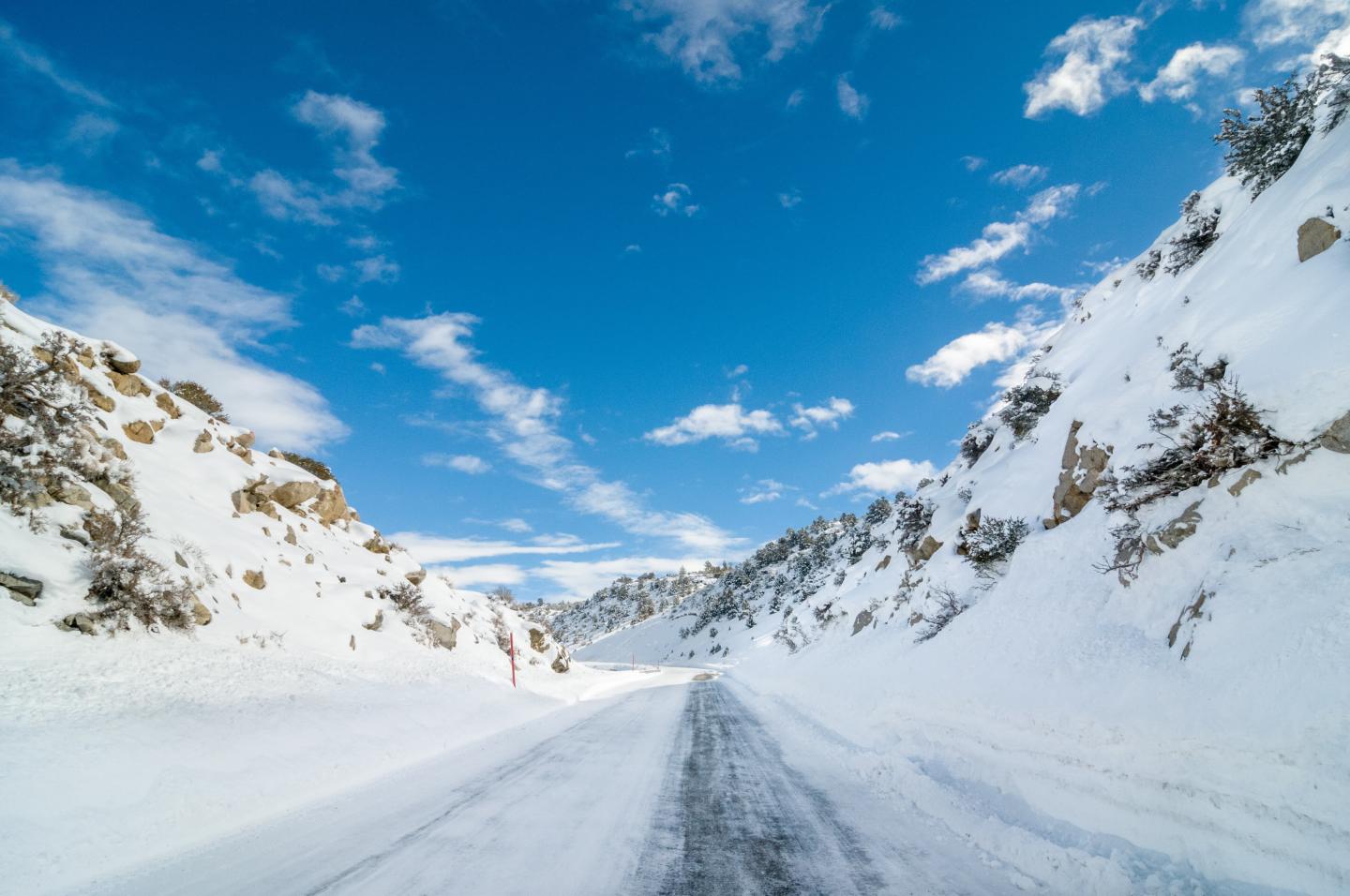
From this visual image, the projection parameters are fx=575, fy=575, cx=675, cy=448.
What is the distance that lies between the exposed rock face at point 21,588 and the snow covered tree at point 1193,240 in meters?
24.4

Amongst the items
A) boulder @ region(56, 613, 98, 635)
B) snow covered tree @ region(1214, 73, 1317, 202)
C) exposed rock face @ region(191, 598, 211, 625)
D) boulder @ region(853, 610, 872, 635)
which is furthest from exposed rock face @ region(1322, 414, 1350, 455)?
exposed rock face @ region(191, 598, 211, 625)

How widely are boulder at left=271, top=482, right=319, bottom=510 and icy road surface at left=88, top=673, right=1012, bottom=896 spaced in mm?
14501

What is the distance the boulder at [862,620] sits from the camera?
21.9 metres

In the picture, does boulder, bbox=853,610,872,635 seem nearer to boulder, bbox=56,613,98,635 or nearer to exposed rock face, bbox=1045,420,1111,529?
exposed rock face, bbox=1045,420,1111,529

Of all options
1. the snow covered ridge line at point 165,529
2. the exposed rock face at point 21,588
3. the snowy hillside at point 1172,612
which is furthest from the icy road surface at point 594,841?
the snow covered ridge line at point 165,529

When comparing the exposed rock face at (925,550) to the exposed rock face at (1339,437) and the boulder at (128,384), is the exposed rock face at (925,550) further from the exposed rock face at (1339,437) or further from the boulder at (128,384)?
the boulder at (128,384)

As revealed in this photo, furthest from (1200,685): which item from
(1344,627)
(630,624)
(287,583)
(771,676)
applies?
(630,624)

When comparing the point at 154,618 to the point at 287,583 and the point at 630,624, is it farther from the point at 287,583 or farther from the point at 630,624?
the point at 630,624

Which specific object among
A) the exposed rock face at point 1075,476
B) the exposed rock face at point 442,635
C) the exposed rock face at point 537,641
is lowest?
the exposed rock face at point 537,641

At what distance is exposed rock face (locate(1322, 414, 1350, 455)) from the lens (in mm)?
6203

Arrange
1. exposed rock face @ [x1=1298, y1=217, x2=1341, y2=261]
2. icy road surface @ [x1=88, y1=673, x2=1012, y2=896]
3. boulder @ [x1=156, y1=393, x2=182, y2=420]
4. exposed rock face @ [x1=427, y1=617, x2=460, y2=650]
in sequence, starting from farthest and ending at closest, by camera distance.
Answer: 1. exposed rock face @ [x1=427, y1=617, x2=460, y2=650]
2. boulder @ [x1=156, y1=393, x2=182, y2=420]
3. exposed rock face @ [x1=1298, y1=217, x2=1341, y2=261]
4. icy road surface @ [x1=88, y1=673, x2=1012, y2=896]

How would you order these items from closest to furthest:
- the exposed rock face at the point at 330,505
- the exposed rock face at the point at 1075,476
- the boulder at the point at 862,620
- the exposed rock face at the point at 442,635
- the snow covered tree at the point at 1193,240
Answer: the exposed rock face at the point at 1075,476 → the snow covered tree at the point at 1193,240 → the exposed rock face at the point at 442,635 → the exposed rock face at the point at 330,505 → the boulder at the point at 862,620

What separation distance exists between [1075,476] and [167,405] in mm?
23507

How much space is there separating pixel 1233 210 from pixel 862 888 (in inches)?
735
